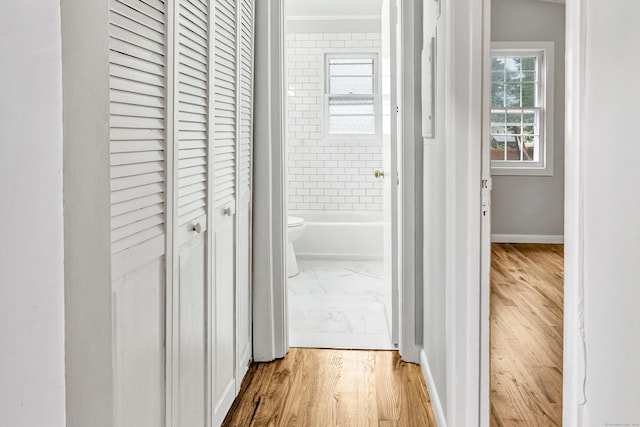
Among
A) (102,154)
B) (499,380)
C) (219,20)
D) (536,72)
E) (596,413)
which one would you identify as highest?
(536,72)

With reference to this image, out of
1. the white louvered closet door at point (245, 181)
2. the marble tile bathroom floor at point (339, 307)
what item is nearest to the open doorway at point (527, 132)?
the marble tile bathroom floor at point (339, 307)

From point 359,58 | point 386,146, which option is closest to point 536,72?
point 359,58

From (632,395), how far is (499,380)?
6.31ft

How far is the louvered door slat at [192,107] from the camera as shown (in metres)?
1.72

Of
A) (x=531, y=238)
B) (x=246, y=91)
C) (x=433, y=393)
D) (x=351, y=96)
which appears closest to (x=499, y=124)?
(x=531, y=238)

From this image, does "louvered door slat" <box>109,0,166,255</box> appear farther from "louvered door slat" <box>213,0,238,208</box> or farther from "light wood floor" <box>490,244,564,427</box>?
"light wood floor" <box>490,244,564,427</box>

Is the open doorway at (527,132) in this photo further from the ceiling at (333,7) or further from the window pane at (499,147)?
the ceiling at (333,7)

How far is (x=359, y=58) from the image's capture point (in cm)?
656

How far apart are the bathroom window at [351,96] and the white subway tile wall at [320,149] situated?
101mm

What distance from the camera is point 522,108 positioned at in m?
6.55

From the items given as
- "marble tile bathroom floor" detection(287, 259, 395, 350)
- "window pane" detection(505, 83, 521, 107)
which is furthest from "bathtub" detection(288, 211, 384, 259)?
"window pane" detection(505, 83, 521, 107)

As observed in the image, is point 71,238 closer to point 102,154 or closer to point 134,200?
point 102,154

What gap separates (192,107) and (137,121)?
0.49 metres

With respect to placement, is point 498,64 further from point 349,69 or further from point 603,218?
point 603,218
